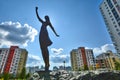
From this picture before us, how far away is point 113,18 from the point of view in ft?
176

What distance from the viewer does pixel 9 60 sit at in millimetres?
76188

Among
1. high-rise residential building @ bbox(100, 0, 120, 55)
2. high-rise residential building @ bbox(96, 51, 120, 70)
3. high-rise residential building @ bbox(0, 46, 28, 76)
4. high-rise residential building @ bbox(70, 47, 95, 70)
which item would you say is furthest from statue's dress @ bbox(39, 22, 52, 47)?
high-rise residential building @ bbox(70, 47, 95, 70)

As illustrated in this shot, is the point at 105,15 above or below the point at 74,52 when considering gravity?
above

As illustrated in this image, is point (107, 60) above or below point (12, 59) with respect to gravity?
below

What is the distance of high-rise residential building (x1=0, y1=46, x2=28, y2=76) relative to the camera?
2903 inches

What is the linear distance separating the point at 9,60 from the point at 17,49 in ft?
27.9

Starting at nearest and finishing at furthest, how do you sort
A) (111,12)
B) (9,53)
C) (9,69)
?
(111,12), (9,69), (9,53)

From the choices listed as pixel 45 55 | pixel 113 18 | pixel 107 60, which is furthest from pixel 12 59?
pixel 45 55

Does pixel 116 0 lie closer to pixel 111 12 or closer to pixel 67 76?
pixel 111 12

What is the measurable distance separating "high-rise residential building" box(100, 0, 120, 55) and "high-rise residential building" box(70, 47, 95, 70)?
34621 millimetres

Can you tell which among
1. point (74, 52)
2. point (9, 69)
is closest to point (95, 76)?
point (9, 69)

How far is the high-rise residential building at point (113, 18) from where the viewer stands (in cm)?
5054

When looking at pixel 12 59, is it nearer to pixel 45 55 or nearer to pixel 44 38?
pixel 44 38

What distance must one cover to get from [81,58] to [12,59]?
4538 centimetres
